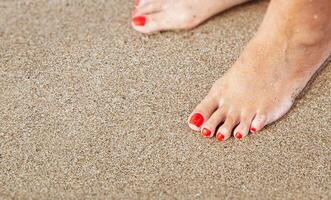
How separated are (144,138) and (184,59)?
0.91 feet

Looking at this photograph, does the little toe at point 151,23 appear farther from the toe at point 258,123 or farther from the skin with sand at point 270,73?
the toe at point 258,123

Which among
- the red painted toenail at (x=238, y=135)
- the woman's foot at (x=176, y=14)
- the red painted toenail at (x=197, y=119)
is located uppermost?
the woman's foot at (x=176, y=14)

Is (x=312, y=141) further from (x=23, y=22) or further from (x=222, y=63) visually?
(x=23, y=22)

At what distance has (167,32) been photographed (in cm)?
142

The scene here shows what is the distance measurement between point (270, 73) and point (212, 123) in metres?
0.18

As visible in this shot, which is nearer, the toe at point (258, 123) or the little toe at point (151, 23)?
the toe at point (258, 123)

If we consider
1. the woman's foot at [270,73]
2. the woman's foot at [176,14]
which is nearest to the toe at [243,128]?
the woman's foot at [270,73]

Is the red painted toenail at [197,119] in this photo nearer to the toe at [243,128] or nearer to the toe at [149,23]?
the toe at [243,128]

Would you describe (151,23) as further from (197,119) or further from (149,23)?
(197,119)

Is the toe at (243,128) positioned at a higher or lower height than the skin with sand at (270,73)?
lower

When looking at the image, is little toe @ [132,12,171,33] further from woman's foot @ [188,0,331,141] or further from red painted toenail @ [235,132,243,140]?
red painted toenail @ [235,132,243,140]

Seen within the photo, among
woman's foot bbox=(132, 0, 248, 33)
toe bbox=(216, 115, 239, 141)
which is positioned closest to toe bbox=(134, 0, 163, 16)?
woman's foot bbox=(132, 0, 248, 33)

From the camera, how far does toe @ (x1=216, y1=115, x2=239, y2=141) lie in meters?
1.15

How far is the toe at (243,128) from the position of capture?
1.15m
